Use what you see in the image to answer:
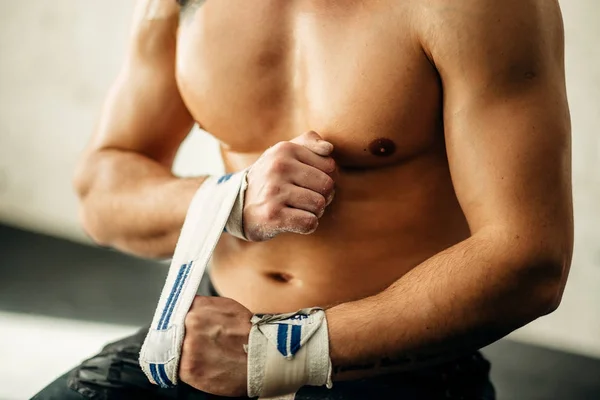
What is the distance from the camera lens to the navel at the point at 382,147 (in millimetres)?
713

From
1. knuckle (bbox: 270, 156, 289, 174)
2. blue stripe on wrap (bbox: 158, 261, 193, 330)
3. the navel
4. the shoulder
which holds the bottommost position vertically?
blue stripe on wrap (bbox: 158, 261, 193, 330)

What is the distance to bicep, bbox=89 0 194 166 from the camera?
2.91 ft

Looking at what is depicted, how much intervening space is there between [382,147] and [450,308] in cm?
20

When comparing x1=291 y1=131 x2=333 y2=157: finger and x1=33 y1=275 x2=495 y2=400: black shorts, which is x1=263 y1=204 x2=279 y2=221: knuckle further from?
x1=33 y1=275 x2=495 y2=400: black shorts

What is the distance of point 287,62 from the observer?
0.77m

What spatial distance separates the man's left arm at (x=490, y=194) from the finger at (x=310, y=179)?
0.14 metres

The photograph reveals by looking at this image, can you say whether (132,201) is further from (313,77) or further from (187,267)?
(313,77)

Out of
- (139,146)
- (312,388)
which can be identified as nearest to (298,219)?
(312,388)

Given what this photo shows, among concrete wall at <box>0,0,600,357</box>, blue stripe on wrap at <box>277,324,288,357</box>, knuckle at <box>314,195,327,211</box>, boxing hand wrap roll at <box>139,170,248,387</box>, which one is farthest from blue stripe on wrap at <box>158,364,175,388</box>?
concrete wall at <box>0,0,600,357</box>

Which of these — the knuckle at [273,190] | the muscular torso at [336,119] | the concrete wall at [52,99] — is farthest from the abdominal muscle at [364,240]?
the concrete wall at [52,99]

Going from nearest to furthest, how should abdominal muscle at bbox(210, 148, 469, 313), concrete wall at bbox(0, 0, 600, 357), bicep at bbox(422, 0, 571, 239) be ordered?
1. bicep at bbox(422, 0, 571, 239)
2. abdominal muscle at bbox(210, 148, 469, 313)
3. concrete wall at bbox(0, 0, 600, 357)

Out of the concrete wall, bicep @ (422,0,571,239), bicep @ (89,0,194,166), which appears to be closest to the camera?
bicep @ (422,0,571,239)

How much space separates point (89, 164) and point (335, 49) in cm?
42

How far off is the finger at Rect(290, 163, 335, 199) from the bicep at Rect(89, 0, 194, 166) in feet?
0.94
